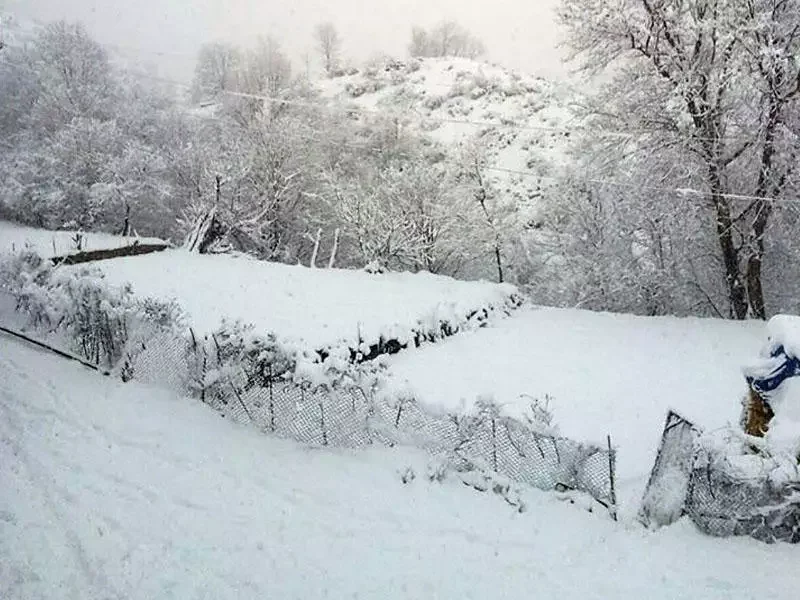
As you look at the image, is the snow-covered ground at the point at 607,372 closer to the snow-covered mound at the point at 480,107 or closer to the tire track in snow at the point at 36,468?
the tire track in snow at the point at 36,468

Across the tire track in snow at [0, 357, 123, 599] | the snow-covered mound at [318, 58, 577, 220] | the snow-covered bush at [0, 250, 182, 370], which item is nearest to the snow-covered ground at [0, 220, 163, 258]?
the snow-covered bush at [0, 250, 182, 370]

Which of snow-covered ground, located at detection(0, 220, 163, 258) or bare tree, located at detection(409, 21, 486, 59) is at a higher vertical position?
bare tree, located at detection(409, 21, 486, 59)

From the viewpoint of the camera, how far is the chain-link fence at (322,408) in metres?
7.05

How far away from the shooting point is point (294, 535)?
20.7 ft

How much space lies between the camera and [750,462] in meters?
6.16

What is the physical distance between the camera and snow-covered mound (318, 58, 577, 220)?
3766 cm

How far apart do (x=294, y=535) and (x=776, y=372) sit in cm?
567

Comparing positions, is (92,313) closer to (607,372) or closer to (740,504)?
(607,372)

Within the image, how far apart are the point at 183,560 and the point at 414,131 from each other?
37.8 metres

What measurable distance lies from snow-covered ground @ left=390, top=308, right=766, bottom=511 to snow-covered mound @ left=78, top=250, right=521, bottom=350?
34.5 inches

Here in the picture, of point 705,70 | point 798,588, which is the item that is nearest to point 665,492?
point 798,588

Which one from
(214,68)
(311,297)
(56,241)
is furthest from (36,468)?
(214,68)

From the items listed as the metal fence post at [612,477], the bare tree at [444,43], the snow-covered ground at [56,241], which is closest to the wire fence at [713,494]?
the metal fence post at [612,477]

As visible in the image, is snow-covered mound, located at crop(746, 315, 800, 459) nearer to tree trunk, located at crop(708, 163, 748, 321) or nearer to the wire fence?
the wire fence
